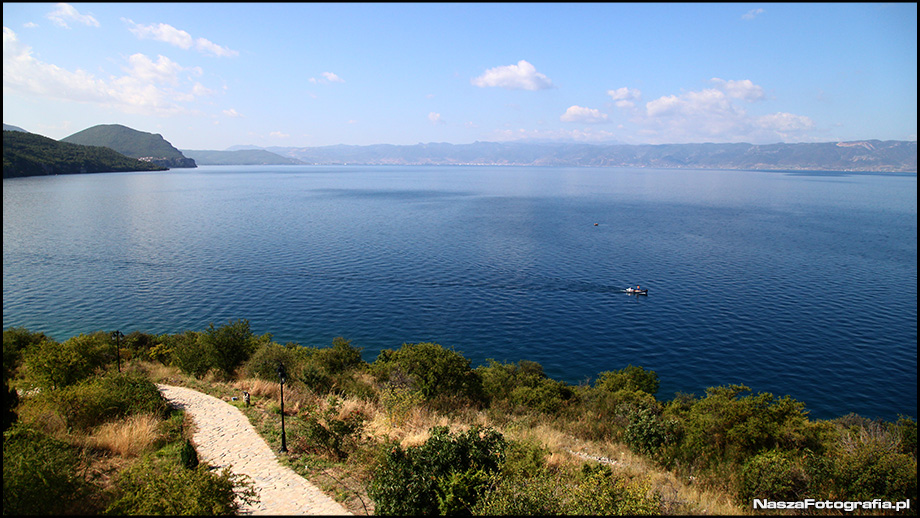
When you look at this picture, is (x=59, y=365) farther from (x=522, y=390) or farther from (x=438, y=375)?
(x=522, y=390)

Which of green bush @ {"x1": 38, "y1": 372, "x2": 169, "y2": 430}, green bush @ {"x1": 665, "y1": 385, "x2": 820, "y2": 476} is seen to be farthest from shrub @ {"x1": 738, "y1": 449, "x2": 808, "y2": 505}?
green bush @ {"x1": 38, "y1": 372, "x2": 169, "y2": 430}

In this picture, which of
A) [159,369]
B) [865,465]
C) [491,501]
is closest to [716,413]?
[865,465]

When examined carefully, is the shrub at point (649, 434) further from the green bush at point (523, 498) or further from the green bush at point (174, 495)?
the green bush at point (174, 495)

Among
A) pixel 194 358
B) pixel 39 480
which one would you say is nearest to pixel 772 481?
pixel 39 480

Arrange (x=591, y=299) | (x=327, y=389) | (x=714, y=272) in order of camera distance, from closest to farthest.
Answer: (x=327, y=389)
(x=591, y=299)
(x=714, y=272)

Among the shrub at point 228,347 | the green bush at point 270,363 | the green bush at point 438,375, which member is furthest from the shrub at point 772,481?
the shrub at point 228,347

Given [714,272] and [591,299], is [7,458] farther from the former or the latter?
[714,272]
